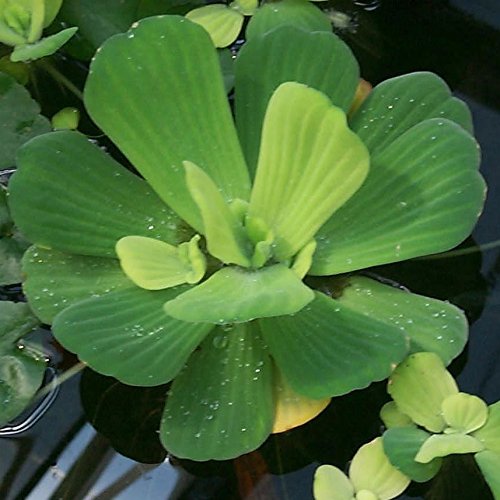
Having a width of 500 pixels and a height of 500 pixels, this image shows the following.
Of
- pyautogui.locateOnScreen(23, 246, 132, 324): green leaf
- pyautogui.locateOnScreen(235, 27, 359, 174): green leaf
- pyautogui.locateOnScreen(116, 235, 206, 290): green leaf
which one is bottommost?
pyautogui.locateOnScreen(23, 246, 132, 324): green leaf

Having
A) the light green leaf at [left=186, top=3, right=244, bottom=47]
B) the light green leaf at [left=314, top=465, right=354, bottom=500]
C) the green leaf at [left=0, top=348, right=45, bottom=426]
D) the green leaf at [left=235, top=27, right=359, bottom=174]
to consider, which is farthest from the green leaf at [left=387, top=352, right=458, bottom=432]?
the light green leaf at [left=186, top=3, right=244, bottom=47]

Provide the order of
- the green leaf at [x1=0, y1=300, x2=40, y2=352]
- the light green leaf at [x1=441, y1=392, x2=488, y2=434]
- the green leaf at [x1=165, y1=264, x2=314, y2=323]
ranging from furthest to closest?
the green leaf at [x1=0, y1=300, x2=40, y2=352]
the light green leaf at [x1=441, y1=392, x2=488, y2=434]
the green leaf at [x1=165, y1=264, x2=314, y2=323]

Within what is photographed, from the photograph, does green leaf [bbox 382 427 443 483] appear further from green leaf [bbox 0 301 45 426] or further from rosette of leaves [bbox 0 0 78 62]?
rosette of leaves [bbox 0 0 78 62]

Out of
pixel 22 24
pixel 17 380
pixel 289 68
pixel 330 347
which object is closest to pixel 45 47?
pixel 22 24

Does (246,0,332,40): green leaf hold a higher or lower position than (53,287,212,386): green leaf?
higher

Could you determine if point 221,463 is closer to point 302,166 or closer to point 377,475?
point 377,475

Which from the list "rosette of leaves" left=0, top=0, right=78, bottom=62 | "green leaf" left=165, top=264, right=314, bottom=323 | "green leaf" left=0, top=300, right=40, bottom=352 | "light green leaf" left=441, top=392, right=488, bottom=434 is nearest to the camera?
"green leaf" left=165, top=264, right=314, bottom=323

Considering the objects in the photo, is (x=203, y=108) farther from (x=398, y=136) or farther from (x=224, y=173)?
(x=398, y=136)
